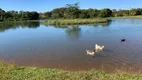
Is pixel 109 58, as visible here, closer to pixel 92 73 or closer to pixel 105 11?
pixel 92 73

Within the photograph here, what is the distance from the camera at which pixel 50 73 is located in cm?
617

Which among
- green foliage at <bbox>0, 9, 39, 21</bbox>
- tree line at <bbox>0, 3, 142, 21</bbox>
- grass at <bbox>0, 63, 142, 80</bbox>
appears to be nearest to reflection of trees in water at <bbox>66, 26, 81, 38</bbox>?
grass at <bbox>0, 63, 142, 80</bbox>

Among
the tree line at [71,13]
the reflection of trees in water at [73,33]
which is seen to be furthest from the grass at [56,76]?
the tree line at [71,13]

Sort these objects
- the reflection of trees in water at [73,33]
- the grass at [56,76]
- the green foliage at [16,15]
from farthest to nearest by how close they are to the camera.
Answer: the green foliage at [16,15]
the reflection of trees in water at [73,33]
the grass at [56,76]

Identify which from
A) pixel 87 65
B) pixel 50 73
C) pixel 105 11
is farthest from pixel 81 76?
pixel 105 11

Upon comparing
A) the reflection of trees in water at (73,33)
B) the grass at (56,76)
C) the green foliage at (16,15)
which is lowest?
the reflection of trees in water at (73,33)

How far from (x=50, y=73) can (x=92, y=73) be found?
1.35 meters

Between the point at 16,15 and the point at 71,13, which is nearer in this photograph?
the point at 71,13

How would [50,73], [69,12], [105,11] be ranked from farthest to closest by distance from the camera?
[105,11], [69,12], [50,73]

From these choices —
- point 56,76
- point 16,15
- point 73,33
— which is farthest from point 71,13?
point 56,76

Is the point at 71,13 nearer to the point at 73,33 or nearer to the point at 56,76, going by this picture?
the point at 73,33

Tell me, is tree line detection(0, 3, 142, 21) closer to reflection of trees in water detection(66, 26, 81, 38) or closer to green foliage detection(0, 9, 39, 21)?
green foliage detection(0, 9, 39, 21)

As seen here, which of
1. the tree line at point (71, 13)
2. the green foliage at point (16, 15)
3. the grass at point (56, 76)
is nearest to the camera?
the grass at point (56, 76)

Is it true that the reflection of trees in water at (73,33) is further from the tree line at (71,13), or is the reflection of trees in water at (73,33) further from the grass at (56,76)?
the tree line at (71,13)
